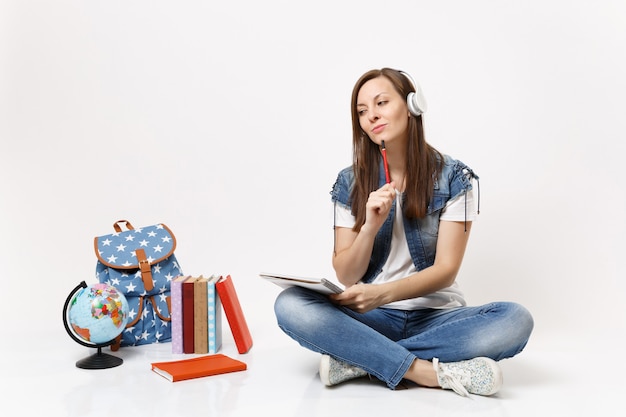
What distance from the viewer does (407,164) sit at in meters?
2.65

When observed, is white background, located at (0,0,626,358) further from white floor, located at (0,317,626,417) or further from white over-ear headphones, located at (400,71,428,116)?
white over-ear headphones, located at (400,71,428,116)

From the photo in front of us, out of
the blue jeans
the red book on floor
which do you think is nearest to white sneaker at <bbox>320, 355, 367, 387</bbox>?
the blue jeans

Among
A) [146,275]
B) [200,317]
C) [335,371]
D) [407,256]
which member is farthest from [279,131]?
[335,371]

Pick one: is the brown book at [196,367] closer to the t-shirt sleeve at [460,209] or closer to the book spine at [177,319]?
the book spine at [177,319]

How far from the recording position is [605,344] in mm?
2959

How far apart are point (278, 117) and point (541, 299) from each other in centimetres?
156

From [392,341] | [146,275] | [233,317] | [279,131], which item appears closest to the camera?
[392,341]

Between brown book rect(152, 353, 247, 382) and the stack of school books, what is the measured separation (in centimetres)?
16

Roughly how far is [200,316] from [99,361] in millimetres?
425

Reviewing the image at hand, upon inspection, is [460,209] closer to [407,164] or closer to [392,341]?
[407,164]

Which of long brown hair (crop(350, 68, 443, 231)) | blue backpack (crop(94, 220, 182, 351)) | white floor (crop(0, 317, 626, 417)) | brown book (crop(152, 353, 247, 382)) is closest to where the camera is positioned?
white floor (crop(0, 317, 626, 417))

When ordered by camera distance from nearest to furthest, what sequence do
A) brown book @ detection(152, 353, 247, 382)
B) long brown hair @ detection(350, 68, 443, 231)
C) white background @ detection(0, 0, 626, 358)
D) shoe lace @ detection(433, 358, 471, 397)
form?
shoe lace @ detection(433, 358, 471, 397)
brown book @ detection(152, 353, 247, 382)
long brown hair @ detection(350, 68, 443, 231)
white background @ detection(0, 0, 626, 358)

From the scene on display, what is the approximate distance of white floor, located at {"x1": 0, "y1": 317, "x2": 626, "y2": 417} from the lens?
7.02ft

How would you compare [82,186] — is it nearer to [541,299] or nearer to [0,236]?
[0,236]
